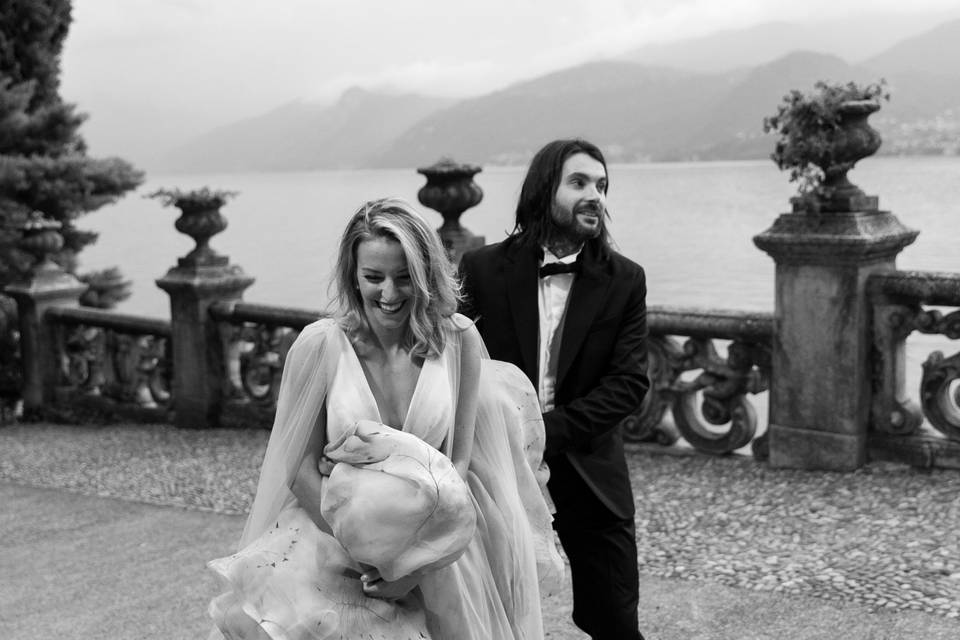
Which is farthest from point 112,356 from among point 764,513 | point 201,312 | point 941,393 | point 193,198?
point 941,393

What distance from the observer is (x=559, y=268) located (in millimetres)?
3340

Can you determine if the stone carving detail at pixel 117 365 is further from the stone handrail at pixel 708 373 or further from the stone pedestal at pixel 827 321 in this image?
the stone pedestal at pixel 827 321

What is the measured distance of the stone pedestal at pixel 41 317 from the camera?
10961mm

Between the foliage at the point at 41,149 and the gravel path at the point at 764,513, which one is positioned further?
the foliage at the point at 41,149

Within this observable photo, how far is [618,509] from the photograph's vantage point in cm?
330

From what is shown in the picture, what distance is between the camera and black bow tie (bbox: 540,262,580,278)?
333cm

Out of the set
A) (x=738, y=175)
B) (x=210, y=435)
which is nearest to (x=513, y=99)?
(x=738, y=175)

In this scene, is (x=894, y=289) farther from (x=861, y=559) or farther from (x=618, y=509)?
(x=618, y=509)

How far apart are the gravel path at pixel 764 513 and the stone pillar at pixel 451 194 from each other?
2.10m

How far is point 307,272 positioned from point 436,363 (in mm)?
14309

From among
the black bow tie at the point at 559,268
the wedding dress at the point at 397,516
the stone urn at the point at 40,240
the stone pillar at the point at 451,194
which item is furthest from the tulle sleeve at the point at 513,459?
the stone urn at the point at 40,240

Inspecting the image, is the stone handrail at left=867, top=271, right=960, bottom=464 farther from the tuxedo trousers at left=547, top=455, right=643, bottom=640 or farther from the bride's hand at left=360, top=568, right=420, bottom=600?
the bride's hand at left=360, top=568, right=420, bottom=600

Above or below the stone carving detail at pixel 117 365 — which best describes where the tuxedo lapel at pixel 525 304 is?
above

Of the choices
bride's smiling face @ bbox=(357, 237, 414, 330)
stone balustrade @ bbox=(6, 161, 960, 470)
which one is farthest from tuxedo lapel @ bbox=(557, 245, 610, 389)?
stone balustrade @ bbox=(6, 161, 960, 470)
